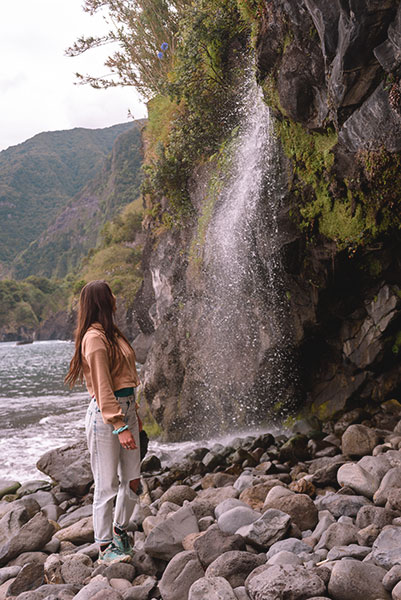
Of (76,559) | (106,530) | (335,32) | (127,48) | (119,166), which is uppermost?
A: (119,166)

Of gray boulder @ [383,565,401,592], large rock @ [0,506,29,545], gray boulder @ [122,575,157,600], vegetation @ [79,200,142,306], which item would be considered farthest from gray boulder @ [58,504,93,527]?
vegetation @ [79,200,142,306]

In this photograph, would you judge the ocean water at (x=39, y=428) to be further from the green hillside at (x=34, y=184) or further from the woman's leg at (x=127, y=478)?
the green hillside at (x=34, y=184)

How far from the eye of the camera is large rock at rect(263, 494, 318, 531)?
13.5ft

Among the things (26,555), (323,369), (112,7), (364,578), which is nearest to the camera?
(364,578)

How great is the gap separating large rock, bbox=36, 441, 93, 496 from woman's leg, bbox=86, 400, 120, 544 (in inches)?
147

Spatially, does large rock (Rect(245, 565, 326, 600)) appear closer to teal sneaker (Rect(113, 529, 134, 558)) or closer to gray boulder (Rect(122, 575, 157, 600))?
gray boulder (Rect(122, 575, 157, 600))

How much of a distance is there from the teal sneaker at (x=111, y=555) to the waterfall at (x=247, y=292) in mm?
5671

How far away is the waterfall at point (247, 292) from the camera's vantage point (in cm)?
872

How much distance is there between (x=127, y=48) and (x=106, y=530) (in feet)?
47.1

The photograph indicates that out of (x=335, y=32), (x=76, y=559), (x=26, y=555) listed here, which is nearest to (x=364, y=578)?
(x=76, y=559)

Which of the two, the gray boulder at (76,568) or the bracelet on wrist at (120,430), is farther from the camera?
the gray boulder at (76,568)

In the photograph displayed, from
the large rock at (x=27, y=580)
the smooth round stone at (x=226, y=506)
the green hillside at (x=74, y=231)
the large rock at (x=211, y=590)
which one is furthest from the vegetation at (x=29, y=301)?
the large rock at (x=211, y=590)

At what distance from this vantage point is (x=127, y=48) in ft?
47.0

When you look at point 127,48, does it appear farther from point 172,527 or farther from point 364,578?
point 364,578
